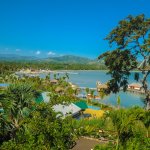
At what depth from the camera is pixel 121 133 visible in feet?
52.8

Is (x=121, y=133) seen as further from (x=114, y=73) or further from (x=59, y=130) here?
(x=114, y=73)

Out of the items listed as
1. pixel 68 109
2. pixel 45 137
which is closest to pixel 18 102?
pixel 45 137

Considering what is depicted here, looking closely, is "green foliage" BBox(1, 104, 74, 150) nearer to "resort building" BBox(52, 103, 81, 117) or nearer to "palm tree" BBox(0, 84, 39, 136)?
"palm tree" BBox(0, 84, 39, 136)

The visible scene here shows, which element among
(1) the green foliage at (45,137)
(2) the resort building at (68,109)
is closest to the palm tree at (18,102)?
(1) the green foliage at (45,137)

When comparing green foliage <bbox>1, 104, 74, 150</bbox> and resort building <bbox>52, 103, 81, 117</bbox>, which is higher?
green foliage <bbox>1, 104, 74, 150</bbox>

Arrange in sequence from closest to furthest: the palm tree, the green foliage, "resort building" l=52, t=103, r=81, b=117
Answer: the green foliage → the palm tree → "resort building" l=52, t=103, r=81, b=117

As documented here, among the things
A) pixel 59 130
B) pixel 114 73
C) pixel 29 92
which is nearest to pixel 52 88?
pixel 114 73

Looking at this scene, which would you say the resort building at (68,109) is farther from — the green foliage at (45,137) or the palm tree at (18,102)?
the green foliage at (45,137)

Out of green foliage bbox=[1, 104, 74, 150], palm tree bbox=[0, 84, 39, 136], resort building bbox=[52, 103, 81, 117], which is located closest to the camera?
green foliage bbox=[1, 104, 74, 150]

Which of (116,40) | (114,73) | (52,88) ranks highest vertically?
(116,40)

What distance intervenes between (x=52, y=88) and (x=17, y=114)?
163 feet

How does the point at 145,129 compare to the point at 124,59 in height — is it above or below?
below

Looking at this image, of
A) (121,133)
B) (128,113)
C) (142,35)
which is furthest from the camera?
(142,35)

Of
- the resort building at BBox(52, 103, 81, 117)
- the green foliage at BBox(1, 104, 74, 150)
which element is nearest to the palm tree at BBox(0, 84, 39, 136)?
the green foliage at BBox(1, 104, 74, 150)
